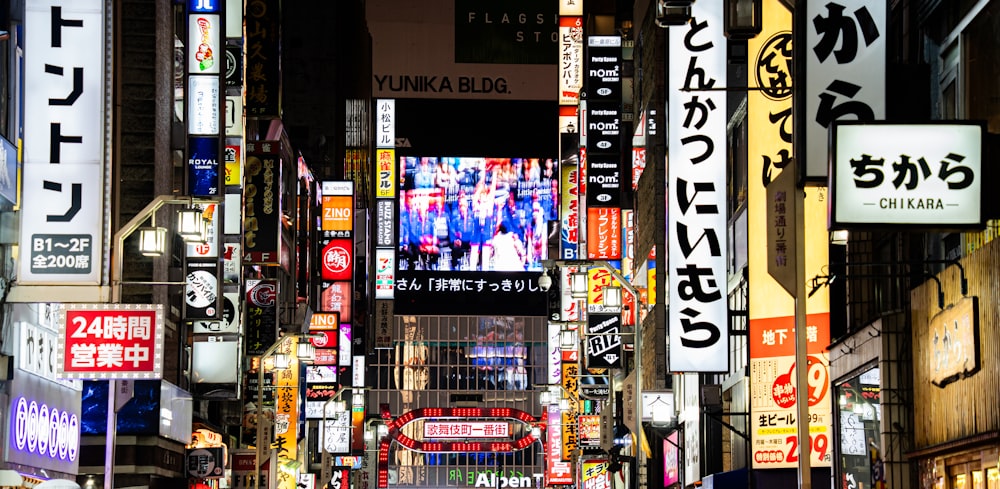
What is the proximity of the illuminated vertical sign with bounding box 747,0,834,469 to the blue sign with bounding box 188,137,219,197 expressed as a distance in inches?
542

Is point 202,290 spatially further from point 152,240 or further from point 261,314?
point 152,240

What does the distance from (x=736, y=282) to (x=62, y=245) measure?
16555 mm

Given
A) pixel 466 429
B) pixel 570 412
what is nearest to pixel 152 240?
pixel 570 412

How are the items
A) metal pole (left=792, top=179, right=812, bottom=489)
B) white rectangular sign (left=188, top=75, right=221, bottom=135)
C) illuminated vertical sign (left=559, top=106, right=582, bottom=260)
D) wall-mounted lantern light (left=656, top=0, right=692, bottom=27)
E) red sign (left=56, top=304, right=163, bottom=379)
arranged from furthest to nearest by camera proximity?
illuminated vertical sign (left=559, top=106, right=582, bottom=260)
white rectangular sign (left=188, top=75, right=221, bottom=135)
red sign (left=56, top=304, right=163, bottom=379)
metal pole (left=792, top=179, right=812, bottom=489)
wall-mounted lantern light (left=656, top=0, right=692, bottom=27)

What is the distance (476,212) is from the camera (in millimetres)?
117062

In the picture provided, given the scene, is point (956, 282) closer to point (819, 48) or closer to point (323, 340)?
point (819, 48)

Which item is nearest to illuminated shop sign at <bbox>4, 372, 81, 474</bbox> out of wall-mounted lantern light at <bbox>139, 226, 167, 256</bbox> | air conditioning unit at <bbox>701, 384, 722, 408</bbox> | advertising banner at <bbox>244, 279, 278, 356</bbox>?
wall-mounted lantern light at <bbox>139, 226, 167, 256</bbox>

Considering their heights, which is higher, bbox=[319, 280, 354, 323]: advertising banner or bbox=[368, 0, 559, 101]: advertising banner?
bbox=[368, 0, 559, 101]: advertising banner

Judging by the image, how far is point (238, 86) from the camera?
37.4m

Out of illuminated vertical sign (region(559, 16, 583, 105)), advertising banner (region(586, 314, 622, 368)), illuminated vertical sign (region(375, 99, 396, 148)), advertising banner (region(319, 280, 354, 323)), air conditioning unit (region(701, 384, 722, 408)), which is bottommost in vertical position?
air conditioning unit (region(701, 384, 722, 408))

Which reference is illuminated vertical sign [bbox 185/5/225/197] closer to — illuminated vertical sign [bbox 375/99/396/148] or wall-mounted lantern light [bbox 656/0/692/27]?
wall-mounted lantern light [bbox 656/0/692/27]

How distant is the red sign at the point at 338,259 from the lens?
65375 mm

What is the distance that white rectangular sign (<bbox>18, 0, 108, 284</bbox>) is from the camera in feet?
61.3

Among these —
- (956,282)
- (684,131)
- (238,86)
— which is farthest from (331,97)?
(956,282)
